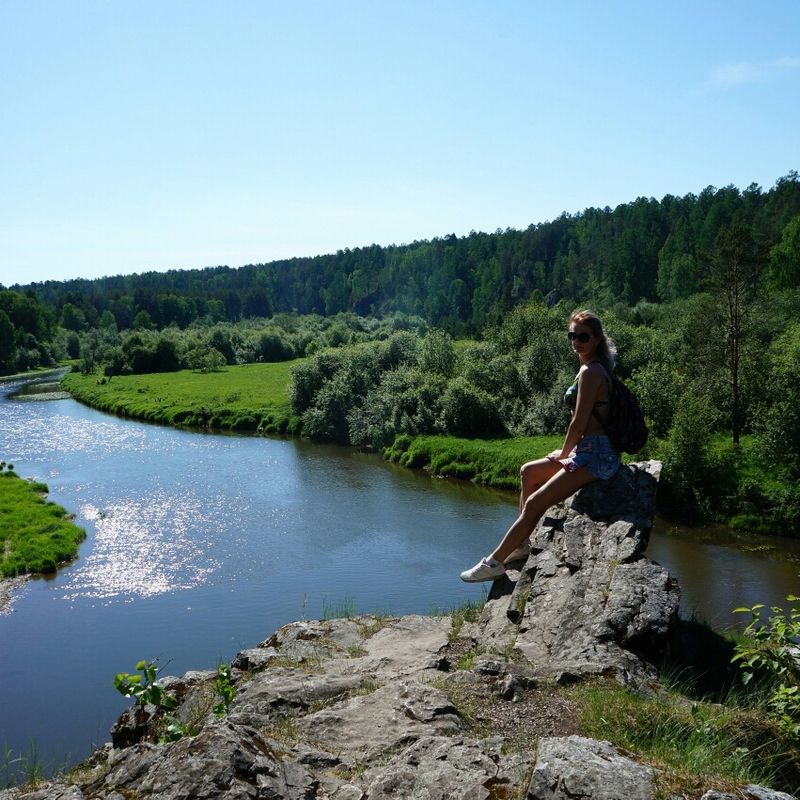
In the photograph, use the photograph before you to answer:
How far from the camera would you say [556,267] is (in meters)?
126

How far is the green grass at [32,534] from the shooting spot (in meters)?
26.2

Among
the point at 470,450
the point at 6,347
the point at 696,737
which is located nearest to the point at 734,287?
the point at 470,450

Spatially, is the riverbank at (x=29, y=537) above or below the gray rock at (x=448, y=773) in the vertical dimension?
below

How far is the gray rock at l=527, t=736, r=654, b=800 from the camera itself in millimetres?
5000

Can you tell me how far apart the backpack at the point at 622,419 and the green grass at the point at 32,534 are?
73.1 ft

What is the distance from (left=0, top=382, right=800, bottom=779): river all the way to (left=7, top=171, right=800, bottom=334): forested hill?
17869 mm

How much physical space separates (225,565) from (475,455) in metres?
18.6

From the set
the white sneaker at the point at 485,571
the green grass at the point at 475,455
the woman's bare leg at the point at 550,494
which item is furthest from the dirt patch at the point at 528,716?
the green grass at the point at 475,455

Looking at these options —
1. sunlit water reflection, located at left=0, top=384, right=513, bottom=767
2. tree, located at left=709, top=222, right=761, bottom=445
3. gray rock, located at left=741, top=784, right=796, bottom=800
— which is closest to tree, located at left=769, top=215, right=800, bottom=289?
tree, located at left=709, top=222, right=761, bottom=445

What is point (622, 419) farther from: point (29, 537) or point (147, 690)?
point (29, 537)

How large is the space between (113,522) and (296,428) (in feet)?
82.6

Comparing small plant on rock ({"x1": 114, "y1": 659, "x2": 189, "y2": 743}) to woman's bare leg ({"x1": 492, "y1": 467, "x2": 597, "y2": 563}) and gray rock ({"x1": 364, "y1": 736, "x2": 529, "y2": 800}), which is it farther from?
woman's bare leg ({"x1": 492, "y1": 467, "x2": 597, "y2": 563})

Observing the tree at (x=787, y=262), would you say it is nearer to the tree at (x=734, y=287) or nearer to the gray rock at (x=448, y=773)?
the tree at (x=734, y=287)

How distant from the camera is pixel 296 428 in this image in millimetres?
56562
